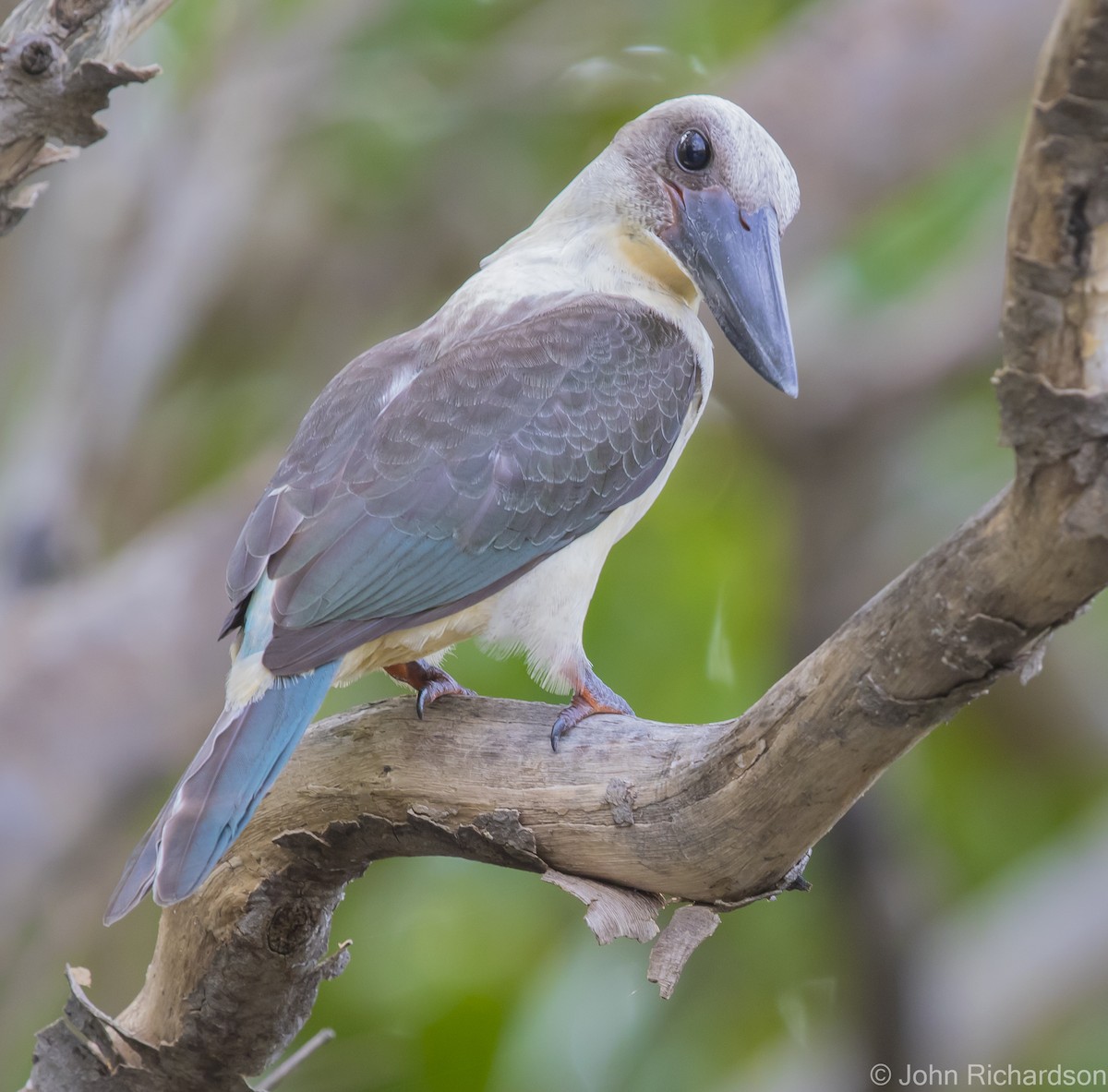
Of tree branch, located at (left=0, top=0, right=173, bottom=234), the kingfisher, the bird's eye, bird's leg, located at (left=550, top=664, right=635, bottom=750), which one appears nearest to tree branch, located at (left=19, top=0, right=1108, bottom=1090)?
bird's leg, located at (left=550, top=664, right=635, bottom=750)

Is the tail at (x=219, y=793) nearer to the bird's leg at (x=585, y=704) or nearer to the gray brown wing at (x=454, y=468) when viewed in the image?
the gray brown wing at (x=454, y=468)

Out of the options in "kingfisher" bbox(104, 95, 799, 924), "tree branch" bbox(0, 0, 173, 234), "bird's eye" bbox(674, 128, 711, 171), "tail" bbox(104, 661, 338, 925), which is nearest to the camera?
"tail" bbox(104, 661, 338, 925)

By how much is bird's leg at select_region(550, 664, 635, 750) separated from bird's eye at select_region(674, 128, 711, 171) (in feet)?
3.56

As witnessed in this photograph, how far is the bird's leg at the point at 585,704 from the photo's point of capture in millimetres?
2557

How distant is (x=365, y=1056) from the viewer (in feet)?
18.6

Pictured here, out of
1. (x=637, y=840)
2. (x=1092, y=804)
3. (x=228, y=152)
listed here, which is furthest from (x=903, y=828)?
(x=228, y=152)

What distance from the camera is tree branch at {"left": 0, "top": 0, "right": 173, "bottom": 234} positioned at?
7.97 feet

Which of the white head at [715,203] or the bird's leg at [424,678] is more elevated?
the white head at [715,203]

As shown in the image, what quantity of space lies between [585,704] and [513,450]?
1.63ft

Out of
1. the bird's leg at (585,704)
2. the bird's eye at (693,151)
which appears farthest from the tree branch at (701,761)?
the bird's eye at (693,151)

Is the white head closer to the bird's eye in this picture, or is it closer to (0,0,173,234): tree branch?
the bird's eye

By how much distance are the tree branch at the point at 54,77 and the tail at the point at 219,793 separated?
3.04 ft

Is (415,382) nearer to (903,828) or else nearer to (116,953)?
(903,828)

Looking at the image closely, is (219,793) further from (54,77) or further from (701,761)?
(54,77)
